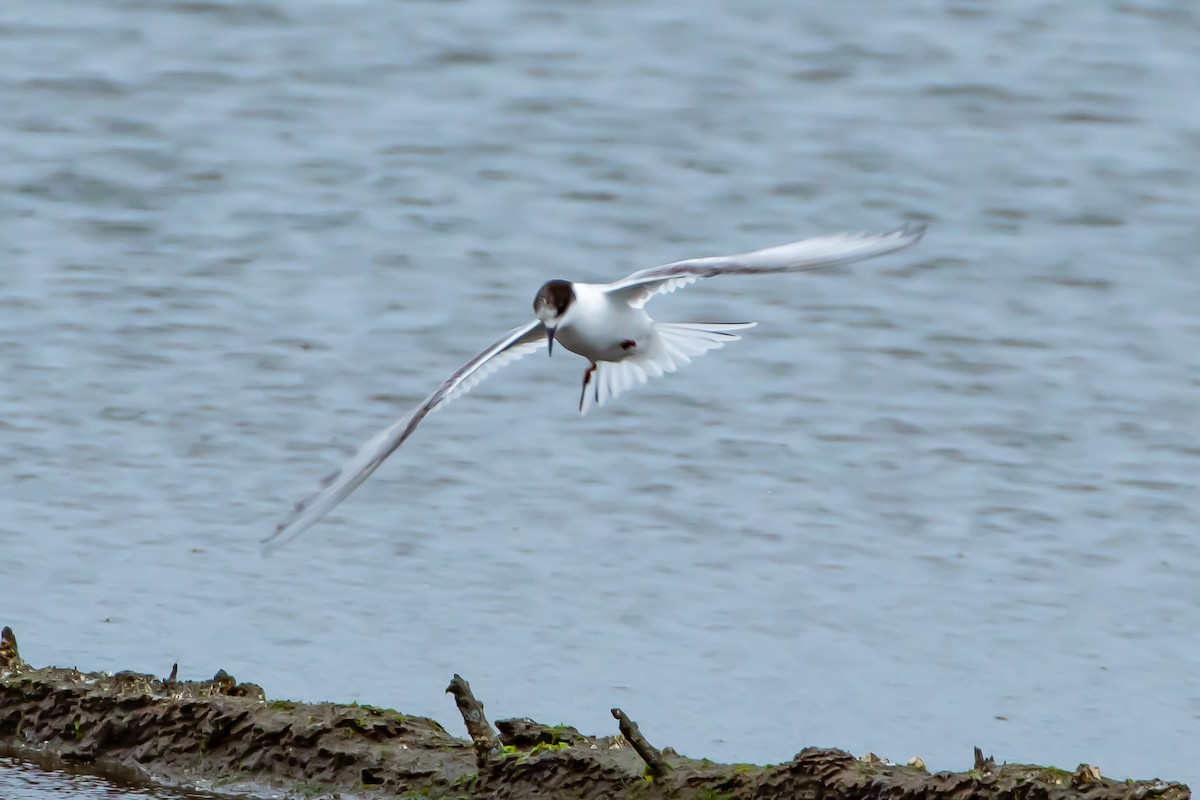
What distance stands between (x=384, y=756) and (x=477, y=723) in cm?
38

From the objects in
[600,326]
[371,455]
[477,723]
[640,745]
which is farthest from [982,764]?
[600,326]

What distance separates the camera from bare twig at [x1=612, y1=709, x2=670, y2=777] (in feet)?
15.0

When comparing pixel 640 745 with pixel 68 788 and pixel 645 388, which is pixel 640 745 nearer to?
pixel 68 788

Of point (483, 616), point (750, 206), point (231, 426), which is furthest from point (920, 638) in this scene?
point (750, 206)

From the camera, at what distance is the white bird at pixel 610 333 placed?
5340 mm

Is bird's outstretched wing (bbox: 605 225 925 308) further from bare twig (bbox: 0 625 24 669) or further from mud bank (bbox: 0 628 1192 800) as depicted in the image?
bare twig (bbox: 0 625 24 669)

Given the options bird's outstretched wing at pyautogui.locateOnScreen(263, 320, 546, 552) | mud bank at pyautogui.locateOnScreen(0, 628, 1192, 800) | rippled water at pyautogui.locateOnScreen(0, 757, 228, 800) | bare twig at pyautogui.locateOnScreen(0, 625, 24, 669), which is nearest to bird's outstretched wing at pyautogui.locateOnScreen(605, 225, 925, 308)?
bird's outstretched wing at pyautogui.locateOnScreen(263, 320, 546, 552)

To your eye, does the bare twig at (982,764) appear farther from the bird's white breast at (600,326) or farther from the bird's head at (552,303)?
the bird's white breast at (600,326)

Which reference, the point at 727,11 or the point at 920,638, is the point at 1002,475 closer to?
the point at 920,638

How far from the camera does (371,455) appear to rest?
221 inches

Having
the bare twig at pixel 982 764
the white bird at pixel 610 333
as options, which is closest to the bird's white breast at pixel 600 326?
the white bird at pixel 610 333

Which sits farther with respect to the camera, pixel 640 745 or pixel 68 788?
pixel 68 788

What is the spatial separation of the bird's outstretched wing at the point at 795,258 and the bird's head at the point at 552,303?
11.3 inches

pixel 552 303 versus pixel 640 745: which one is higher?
pixel 552 303
